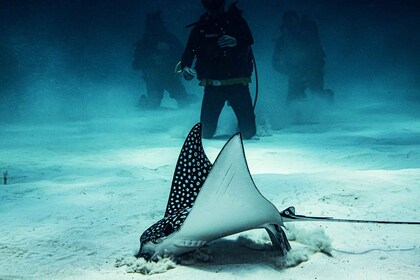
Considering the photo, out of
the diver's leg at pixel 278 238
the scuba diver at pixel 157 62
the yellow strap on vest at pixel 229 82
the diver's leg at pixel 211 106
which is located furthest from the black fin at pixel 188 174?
the scuba diver at pixel 157 62

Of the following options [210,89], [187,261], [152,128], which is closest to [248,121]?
[210,89]

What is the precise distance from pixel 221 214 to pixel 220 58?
632 cm

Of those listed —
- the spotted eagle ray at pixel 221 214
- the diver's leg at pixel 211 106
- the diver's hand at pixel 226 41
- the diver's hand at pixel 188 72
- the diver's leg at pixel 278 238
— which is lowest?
the diver's leg at pixel 278 238

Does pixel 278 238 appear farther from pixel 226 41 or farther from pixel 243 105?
pixel 243 105

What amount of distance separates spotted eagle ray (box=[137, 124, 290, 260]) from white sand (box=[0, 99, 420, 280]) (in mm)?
118

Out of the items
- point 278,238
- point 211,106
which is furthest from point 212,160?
point 278,238

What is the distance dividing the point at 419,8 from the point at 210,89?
55617 mm

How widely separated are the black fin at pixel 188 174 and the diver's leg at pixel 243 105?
5654 millimetres

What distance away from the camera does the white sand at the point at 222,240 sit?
6.98 feet

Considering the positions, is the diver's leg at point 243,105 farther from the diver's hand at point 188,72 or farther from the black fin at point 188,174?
the black fin at point 188,174

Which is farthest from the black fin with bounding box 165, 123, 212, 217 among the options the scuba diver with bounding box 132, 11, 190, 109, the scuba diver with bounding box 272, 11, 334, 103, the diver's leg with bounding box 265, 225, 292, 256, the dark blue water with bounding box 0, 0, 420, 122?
the dark blue water with bounding box 0, 0, 420, 122

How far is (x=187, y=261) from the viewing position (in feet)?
7.05

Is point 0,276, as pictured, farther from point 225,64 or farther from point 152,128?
point 152,128

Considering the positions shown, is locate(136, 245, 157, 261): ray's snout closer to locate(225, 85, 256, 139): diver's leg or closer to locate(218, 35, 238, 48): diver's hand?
locate(218, 35, 238, 48): diver's hand
